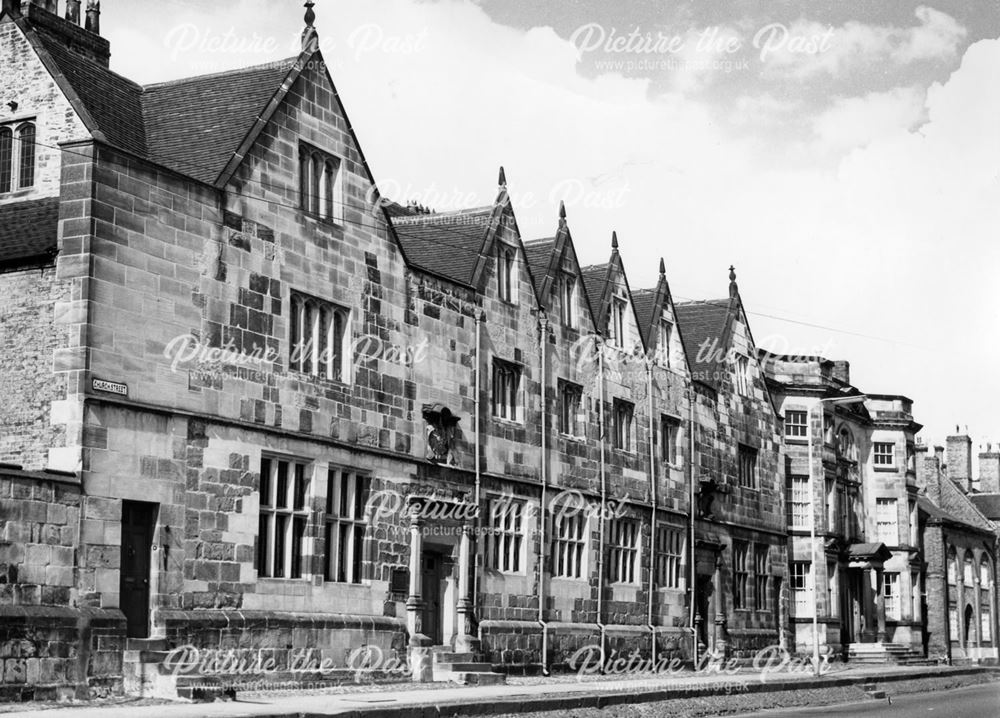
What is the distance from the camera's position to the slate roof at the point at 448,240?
3225 centimetres

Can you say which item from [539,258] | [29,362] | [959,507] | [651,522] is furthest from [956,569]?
[29,362]

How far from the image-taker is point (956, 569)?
7075 centimetres

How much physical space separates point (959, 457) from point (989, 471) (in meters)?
4.48

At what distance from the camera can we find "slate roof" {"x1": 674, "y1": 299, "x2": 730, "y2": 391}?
4419cm

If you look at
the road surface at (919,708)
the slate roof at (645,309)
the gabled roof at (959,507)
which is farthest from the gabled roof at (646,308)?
the gabled roof at (959,507)

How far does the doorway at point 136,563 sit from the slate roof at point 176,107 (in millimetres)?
5863

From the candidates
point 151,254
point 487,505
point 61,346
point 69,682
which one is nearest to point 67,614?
point 69,682

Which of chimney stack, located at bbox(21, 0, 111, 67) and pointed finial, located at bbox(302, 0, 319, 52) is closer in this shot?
chimney stack, located at bbox(21, 0, 111, 67)

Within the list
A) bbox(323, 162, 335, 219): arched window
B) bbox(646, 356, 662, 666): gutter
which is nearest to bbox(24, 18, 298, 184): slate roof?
Answer: bbox(323, 162, 335, 219): arched window

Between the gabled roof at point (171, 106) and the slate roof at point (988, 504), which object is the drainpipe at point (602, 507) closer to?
the gabled roof at point (171, 106)

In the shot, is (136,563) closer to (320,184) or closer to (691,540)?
(320,184)

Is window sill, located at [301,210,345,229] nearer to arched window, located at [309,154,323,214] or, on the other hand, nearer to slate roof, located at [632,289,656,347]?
arched window, located at [309,154,323,214]

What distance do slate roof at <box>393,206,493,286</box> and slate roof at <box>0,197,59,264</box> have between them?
10.2m

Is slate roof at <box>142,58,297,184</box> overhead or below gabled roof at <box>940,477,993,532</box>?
overhead
